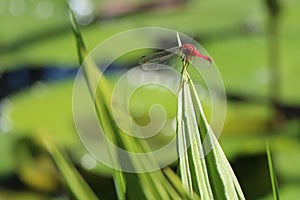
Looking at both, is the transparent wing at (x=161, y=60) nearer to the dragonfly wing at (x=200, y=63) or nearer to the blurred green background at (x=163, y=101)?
the dragonfly wing at (x=200, y=63)

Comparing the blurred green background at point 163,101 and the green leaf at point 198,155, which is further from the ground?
the blurred green background at point 163,101

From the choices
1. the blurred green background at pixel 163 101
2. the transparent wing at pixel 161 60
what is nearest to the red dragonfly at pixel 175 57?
the transparent wing at pixel 161 60

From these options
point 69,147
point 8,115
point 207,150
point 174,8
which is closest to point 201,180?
point 207,150

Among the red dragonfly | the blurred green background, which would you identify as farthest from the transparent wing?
the blurred green background

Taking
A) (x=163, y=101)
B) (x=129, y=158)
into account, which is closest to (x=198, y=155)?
(x=129, y=158)

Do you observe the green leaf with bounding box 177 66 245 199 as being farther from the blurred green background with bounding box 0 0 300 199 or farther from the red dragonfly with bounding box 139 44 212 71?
the blurred green background with bounding box 0 0 300 199

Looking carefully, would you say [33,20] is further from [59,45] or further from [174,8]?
[174,8]
